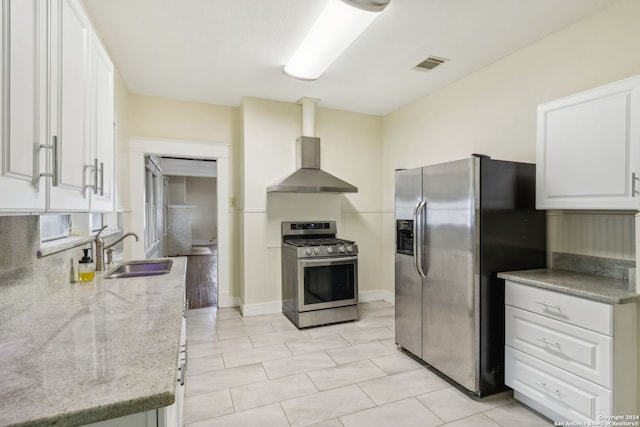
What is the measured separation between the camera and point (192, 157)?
3930 millimetres

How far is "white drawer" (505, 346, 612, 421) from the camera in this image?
1656mm

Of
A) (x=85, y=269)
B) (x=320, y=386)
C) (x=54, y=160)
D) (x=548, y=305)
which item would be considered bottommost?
(x=320, y=386)

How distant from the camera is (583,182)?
192 centimetres

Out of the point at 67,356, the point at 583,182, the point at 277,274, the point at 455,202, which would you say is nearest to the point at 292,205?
the point at 277,274

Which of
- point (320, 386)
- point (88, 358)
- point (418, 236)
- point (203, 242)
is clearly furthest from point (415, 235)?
point (203, 242)

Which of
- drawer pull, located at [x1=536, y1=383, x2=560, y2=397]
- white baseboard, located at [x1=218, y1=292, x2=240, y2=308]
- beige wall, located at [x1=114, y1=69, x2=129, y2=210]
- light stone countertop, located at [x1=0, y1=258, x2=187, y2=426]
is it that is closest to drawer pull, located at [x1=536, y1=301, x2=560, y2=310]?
drawer pull, located at [x1=536, y1=383, x2=560, y2=397]

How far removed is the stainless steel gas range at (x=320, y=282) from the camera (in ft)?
Answer: 11.2

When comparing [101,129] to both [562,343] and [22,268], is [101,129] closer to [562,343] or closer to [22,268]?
[22,268]

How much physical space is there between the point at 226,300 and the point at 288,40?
3.19 metres

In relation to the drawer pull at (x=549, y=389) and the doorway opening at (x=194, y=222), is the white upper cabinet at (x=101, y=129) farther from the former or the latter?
the doorway opening at (x=194, y=222)

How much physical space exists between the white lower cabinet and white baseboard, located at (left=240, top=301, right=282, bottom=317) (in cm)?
257

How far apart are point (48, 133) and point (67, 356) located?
691 millimetres

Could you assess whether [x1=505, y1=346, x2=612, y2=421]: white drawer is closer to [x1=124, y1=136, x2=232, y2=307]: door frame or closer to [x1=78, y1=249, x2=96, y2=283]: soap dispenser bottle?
[x1=78, y1=249, x2=96, y2=283]: soap dispenser bottle

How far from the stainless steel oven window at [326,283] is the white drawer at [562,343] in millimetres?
1760
